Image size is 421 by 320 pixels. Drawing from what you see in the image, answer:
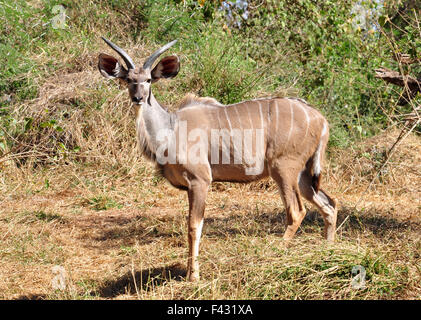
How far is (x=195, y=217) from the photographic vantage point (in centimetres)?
336

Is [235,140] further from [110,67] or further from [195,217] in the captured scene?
[110,67]

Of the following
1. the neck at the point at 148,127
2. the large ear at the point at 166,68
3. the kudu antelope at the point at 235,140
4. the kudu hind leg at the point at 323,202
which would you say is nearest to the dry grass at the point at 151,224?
the kudu hind leg at the point at 323,202

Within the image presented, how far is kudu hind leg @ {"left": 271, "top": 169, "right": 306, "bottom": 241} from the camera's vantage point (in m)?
3.62

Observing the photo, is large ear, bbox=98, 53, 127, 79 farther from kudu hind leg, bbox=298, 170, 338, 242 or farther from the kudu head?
kudu hind leg, bbox=298, 170, 338, 242

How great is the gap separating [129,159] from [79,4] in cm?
273

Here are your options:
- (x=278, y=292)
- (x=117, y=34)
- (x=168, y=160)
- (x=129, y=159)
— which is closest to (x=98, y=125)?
(x=129, y=159)

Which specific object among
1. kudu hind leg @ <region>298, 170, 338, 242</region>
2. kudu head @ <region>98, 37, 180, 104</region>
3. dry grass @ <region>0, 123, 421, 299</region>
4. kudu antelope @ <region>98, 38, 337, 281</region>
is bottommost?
dry grass @ <region>0, 123, 421, 299</region>

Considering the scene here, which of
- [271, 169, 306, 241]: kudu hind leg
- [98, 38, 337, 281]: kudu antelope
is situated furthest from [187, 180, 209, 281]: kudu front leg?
[271, 169, 306, 241]: kudu hind leg

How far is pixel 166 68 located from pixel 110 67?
0.40 m

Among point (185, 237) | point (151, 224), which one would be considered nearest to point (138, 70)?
point (185, 237)

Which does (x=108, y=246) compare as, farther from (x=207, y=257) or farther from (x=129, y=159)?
(x=129, y=159)

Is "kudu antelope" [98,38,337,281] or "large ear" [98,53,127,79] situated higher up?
"large ear" [98,53,127,79]

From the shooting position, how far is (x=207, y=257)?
3141 millimetres

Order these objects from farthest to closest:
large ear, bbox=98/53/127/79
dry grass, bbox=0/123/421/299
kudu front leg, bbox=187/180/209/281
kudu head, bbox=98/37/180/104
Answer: large ear, bbox=98/53/127/79
kudu head, bbox=98/37/180/104
kudu front leg, bbox=187/180/209/281
dry grass, bbox=0/123/421/299
